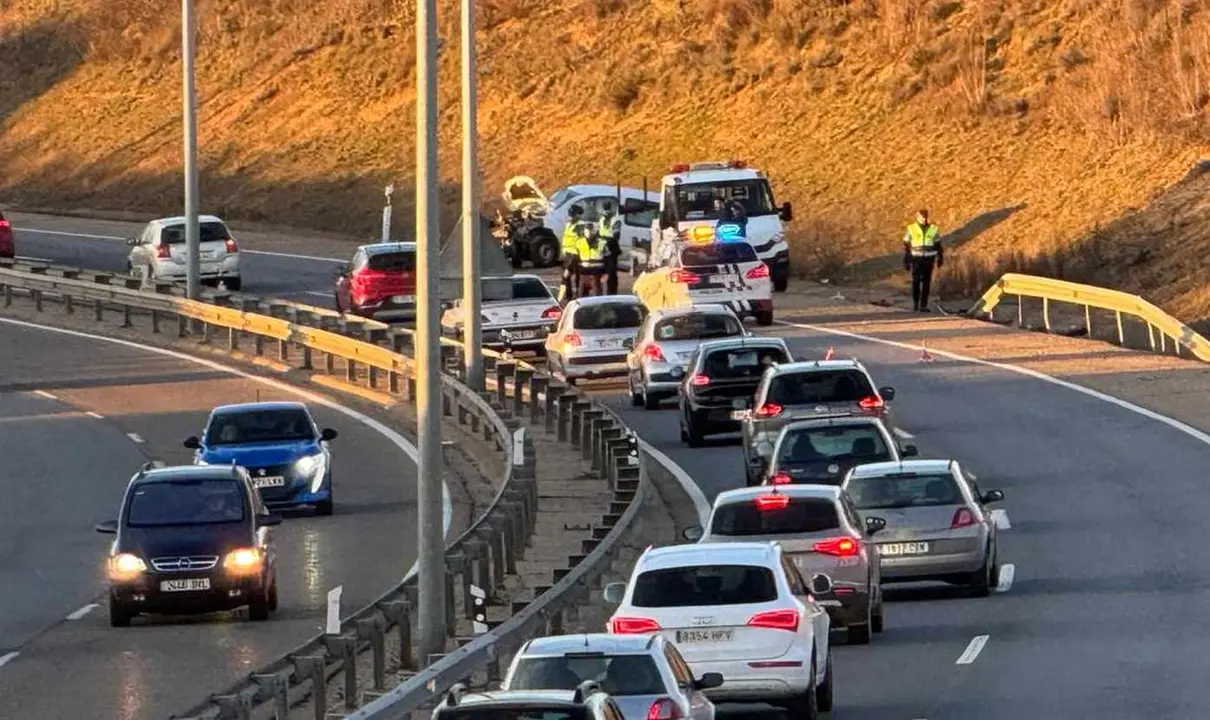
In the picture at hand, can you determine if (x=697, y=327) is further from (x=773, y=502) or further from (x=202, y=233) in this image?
(x=202, y=233)

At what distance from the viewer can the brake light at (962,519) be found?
26031 millimetres

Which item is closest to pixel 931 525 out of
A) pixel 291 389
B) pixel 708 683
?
pixel 708 683

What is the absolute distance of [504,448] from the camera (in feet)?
116

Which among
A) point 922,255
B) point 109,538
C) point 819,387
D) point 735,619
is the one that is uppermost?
point 922,255

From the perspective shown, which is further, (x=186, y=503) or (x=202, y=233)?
(x=202, y=233)

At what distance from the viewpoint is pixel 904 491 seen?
87.8 ft

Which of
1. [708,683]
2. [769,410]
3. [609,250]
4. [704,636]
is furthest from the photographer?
[609,250]

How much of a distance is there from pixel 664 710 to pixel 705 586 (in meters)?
3.65

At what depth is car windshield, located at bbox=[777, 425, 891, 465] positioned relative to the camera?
1162 inches

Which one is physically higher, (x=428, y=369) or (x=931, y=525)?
(x=428, y=369)

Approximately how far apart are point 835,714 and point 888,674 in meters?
1.82

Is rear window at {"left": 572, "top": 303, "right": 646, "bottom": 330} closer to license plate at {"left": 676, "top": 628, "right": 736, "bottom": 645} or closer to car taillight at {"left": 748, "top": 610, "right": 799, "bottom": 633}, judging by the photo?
license plate at {"left": 676, "top": 628, "right": 736, "bottom": 645}

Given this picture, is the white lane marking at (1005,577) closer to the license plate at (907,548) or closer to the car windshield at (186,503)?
the license plate at (907,548)

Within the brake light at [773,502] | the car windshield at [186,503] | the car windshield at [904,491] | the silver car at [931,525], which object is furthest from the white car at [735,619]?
the car windshield at [186,503]
